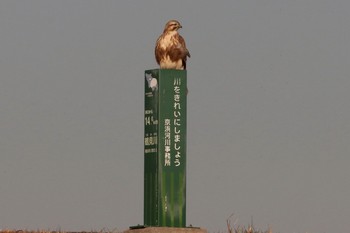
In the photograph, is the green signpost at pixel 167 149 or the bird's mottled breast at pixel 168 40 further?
the bird's mottled breast at pixel 168 40

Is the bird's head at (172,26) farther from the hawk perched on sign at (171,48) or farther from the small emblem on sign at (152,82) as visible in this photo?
the small emblem on sign at (152,82)

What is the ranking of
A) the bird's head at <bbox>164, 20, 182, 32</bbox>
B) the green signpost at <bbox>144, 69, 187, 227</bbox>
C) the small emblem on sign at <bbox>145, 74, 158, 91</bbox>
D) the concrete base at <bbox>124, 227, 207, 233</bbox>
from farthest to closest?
the bird's head at <bbox>164, 20, 182, 32</bbox> < the small emblem on sign at <bbox>145, 74, 158, 91</bbox> < the green signpost at <bbox>144, 69, 187, 227</bbox> < the concrete base at <bbox>124, 227, 207, 233</bbox>

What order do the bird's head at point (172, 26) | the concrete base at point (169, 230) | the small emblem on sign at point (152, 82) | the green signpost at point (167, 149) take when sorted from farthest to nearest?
1. the bird's head at point (172, 26)
2. the small emblem on sign at point (152, 82)
3. the green signpost at point (167, 149)
4. the concrete base at point (169, 230)

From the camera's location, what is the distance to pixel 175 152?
29344 millimetres

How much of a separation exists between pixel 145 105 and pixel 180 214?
3201 mm

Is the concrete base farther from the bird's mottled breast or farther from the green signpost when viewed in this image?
the bird's mottled breast

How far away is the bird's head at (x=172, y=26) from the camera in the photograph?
1175 inches

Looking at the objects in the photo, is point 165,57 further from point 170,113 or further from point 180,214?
point 180,214

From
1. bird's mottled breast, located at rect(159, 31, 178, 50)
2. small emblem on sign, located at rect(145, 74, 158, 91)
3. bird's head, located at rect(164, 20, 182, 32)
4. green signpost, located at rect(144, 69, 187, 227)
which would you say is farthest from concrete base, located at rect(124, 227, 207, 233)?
bird's head, located at rect(164, 20, 182, 32)

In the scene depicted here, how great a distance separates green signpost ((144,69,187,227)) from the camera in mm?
29219

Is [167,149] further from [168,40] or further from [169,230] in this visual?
[168,40]

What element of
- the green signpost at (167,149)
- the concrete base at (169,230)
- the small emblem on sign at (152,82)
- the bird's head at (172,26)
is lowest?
the concrete base at (169,230)

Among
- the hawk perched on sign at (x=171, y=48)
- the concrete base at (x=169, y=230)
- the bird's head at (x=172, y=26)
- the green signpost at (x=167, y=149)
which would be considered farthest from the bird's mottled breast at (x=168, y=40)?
the concrete base at (x=169, y=230)

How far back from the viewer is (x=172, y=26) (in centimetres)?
2988
